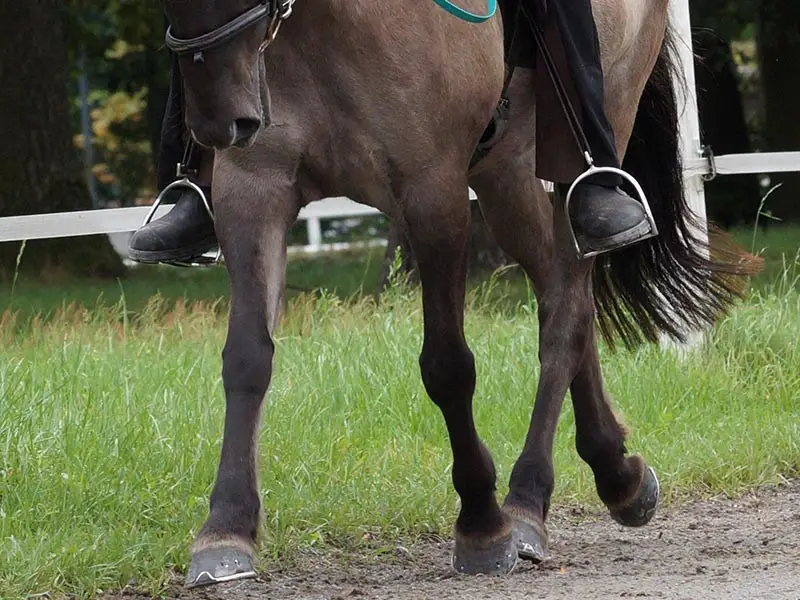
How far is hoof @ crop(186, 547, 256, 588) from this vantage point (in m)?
3.70

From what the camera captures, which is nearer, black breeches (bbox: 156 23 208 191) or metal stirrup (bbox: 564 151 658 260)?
black breeches (bbox: 156 23 208 191)

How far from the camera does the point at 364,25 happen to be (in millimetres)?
4102

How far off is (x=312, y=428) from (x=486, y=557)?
5.16 ft

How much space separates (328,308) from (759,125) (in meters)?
14.0

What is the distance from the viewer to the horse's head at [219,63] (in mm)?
3500

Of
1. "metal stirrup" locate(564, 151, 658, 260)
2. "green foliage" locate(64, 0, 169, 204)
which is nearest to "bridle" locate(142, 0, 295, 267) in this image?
"metal stirrup" locate(564, 151, 658, 260)

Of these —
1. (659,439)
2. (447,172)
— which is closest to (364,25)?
(447,172)

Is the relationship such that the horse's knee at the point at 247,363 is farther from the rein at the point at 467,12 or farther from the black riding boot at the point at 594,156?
the black riding boot at the point at 594,156

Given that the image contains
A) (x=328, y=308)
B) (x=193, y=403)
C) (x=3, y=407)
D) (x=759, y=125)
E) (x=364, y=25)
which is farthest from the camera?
(x=759, y=125)

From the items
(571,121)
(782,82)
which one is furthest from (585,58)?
(782,82)

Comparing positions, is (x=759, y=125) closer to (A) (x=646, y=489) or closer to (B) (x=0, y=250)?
(B) (x=0, y=250)

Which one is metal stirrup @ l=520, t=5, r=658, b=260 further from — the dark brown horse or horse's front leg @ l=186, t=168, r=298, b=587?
horse's front leg @ l=186, t=168, r=298, b=587

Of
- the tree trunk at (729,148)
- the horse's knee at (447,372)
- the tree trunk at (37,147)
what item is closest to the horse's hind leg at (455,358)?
the horse's knee at (447,372)

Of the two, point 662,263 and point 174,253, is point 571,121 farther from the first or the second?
point 174,253
